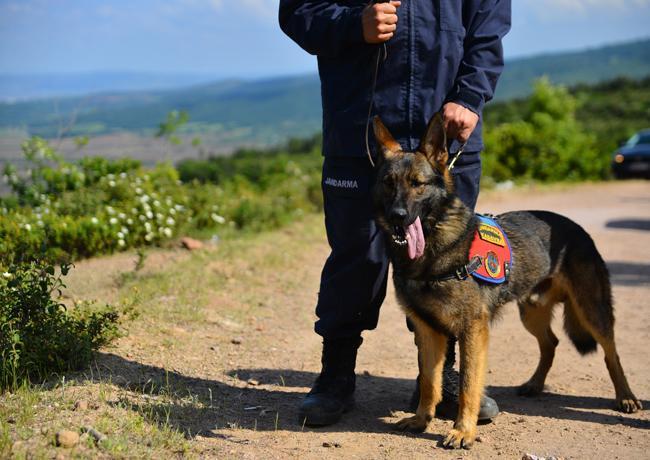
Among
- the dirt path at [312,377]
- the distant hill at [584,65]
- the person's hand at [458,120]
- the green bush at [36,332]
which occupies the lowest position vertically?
the dirt path at [312,377]

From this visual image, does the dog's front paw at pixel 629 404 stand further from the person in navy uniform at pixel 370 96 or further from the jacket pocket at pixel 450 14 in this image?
the jacket pocket at pixel 450 14

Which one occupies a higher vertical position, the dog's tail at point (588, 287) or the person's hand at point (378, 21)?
the person's hand at point (378, 21)

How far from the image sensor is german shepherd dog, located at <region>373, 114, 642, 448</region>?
3971mm

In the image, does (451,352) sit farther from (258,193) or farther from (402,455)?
(258,193)

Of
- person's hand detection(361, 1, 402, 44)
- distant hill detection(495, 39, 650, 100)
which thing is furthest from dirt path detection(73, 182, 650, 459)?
distant hill detection(495, 39, 650, 100)

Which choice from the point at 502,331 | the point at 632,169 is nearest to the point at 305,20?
the point at 502,331

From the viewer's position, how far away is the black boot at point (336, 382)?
4441 mm

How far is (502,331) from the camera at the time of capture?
671cm

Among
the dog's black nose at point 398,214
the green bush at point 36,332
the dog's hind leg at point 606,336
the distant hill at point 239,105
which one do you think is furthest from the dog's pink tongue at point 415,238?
the distant hill at point 239,105

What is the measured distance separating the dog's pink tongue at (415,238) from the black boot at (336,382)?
2.81ft

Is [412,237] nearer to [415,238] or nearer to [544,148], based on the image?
[415,238]

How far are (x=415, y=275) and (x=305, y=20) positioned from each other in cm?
153

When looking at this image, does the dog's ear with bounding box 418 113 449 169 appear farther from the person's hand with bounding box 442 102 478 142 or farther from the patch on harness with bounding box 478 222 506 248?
the patch on harness with bounding box 478 222 506 248

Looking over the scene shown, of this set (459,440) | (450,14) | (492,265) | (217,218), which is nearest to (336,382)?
(459,440)
